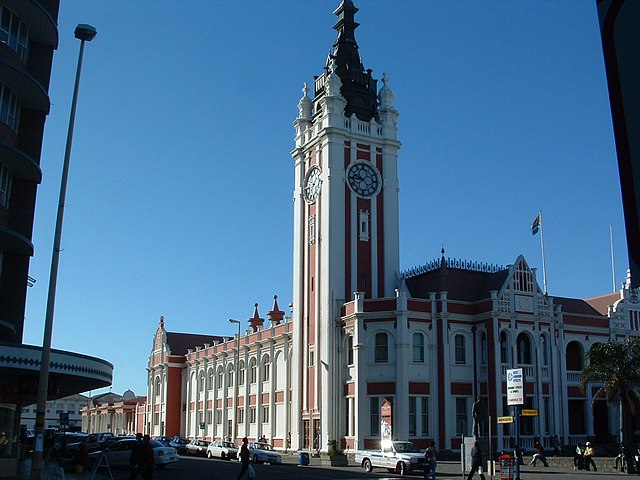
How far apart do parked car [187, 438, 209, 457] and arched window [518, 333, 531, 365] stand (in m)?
24.4

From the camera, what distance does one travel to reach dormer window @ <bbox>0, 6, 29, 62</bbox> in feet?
89.6

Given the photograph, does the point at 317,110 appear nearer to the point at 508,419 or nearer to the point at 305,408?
the point at 305,408

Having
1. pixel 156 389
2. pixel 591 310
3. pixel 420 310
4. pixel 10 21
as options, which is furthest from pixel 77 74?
pixel 156 389

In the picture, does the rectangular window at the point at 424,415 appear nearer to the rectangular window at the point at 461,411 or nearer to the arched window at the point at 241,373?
the rectangular window at the point at 461,411

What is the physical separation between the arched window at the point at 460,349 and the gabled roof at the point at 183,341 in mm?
44480

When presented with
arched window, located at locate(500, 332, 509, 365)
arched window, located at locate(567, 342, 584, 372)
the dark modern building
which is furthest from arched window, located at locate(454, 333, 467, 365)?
the dark modern building

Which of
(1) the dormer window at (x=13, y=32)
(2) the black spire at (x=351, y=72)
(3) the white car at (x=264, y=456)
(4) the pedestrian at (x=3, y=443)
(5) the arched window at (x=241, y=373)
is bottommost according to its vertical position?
(3) the white car at (x=264, y=456)

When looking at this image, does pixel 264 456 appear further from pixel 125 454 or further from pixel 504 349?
pixel 504 349

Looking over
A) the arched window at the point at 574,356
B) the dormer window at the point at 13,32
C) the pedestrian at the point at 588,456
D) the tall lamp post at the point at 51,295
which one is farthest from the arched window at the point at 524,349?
the tall lamp post at the point at 51,295

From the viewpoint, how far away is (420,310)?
170 ft

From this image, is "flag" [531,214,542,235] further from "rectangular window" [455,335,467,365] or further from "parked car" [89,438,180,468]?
"parked car" [89,438,180,468]

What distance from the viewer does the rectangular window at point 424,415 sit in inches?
1971

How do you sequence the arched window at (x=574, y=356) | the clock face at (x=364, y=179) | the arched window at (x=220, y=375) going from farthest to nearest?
the arched window at (x=220, y=375)
the clock face at (x=364, y=179)
the arched window at (x=574, y=356)

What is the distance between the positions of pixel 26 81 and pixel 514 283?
3630 cm
